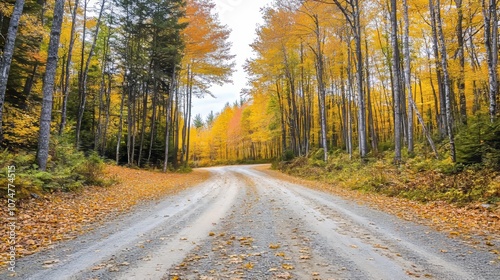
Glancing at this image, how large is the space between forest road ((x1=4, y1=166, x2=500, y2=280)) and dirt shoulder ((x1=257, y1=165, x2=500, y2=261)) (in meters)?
0.38

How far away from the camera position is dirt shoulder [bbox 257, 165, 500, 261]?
200 inches

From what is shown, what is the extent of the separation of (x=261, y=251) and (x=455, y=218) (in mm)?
5218

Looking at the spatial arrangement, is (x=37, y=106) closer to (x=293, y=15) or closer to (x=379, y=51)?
(x=293, y=15)

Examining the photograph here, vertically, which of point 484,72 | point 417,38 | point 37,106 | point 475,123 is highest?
point 417,38

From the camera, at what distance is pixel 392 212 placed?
7.51 metres

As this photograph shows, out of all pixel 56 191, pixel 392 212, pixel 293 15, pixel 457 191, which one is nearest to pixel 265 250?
pixel 392 212

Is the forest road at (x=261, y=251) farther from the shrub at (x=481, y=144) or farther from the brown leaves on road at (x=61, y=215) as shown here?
the shrub at (x=481, y=144)

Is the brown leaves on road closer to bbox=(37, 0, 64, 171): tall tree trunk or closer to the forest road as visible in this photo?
the forest road

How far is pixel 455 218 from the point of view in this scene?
6648 mm

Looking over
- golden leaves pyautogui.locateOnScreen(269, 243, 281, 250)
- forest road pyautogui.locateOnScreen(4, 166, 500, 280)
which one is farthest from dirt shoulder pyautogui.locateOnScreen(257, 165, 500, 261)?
golden leaves pyautogui.locateOnScreen(269, 243, 281, 250)

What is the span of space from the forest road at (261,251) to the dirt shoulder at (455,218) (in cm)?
38

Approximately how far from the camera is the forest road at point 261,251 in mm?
3586

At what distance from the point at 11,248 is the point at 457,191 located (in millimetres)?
10658

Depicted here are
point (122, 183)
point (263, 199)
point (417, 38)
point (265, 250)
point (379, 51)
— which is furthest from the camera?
point (379, 51)
